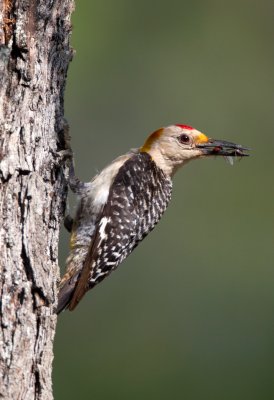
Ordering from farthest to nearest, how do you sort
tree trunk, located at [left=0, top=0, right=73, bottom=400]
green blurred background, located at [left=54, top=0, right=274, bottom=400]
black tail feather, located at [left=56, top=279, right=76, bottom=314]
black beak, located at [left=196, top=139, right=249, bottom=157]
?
green blurred background, located at [left=54, top=0, right=274, bottom=400]
black beak, located at [left=196, top=139, right=249, bottom=157]
black tail feather, located at [left=56, top=279, right=76, bottom=314]
tree trunk, located at [left=0, top=0, right=73, bottom=400]

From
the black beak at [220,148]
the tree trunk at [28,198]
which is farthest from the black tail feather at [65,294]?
the black beak at [220,148]

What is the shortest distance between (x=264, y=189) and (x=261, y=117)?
3.98 ft

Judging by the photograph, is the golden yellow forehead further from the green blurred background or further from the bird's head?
the green blurred background

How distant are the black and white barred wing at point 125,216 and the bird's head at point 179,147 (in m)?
0.23

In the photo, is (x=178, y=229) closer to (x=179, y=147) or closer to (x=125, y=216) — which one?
(x=179, y=147)

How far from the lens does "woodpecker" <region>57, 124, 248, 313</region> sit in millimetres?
5718

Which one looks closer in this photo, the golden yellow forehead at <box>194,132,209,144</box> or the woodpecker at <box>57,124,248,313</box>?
the woodpecker at <box>57,124,248,313</box>

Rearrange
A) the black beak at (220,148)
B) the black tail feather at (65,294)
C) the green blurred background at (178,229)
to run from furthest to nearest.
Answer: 1. the green blurred background at (178,229)
2. the black beak at (220,148)
3. the black tail feather at (65,294)

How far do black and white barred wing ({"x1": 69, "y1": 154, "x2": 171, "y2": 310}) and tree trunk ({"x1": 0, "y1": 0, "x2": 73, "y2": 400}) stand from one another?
3.26 feet

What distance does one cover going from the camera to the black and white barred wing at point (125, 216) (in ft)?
18.9

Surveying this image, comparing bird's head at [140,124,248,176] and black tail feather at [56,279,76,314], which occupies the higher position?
bird's head at [140,124,248,176]

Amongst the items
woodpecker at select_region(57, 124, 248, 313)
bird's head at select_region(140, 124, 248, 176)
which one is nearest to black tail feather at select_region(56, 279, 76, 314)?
woodpecker at select_region(57, 124, 248, 313)

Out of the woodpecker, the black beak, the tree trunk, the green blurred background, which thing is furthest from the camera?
the green blurred background

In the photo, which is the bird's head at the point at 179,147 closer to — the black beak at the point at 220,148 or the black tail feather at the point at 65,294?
the black beak at the point at 220,148
